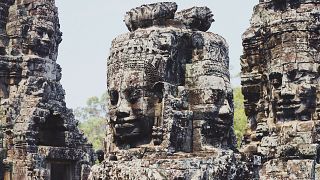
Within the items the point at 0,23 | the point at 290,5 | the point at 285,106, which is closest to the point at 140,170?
the point at 285,106

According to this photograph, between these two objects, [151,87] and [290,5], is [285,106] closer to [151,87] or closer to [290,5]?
[290,5]

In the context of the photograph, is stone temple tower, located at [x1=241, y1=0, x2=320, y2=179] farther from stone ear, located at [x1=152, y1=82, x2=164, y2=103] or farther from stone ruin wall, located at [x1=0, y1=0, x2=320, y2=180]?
stone ear, located at [x1=152, y1=82, x2=164, y2=103]

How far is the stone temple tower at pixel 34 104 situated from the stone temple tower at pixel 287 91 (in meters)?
5.47

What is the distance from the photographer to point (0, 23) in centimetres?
1836

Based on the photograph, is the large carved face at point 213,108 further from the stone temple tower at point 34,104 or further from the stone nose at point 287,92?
the stone temple tower at point 34,104

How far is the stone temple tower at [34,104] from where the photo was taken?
656 inches

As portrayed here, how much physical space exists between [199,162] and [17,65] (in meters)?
11.0

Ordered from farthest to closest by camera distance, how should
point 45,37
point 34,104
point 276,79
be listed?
point 45,37 → point 34,104 → point 276,79

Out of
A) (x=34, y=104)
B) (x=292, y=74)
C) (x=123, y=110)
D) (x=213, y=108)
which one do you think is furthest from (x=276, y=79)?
(x=34, y=104)

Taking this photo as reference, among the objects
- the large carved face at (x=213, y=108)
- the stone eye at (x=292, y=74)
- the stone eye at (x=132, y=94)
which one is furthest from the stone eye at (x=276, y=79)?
the stone eye at (x=132, y=94)

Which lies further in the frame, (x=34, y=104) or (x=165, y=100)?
(x=34, y=104)

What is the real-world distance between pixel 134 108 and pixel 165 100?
0.40m

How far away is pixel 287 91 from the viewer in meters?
12.7

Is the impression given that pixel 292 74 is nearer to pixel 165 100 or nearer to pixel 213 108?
pixel 213 108
